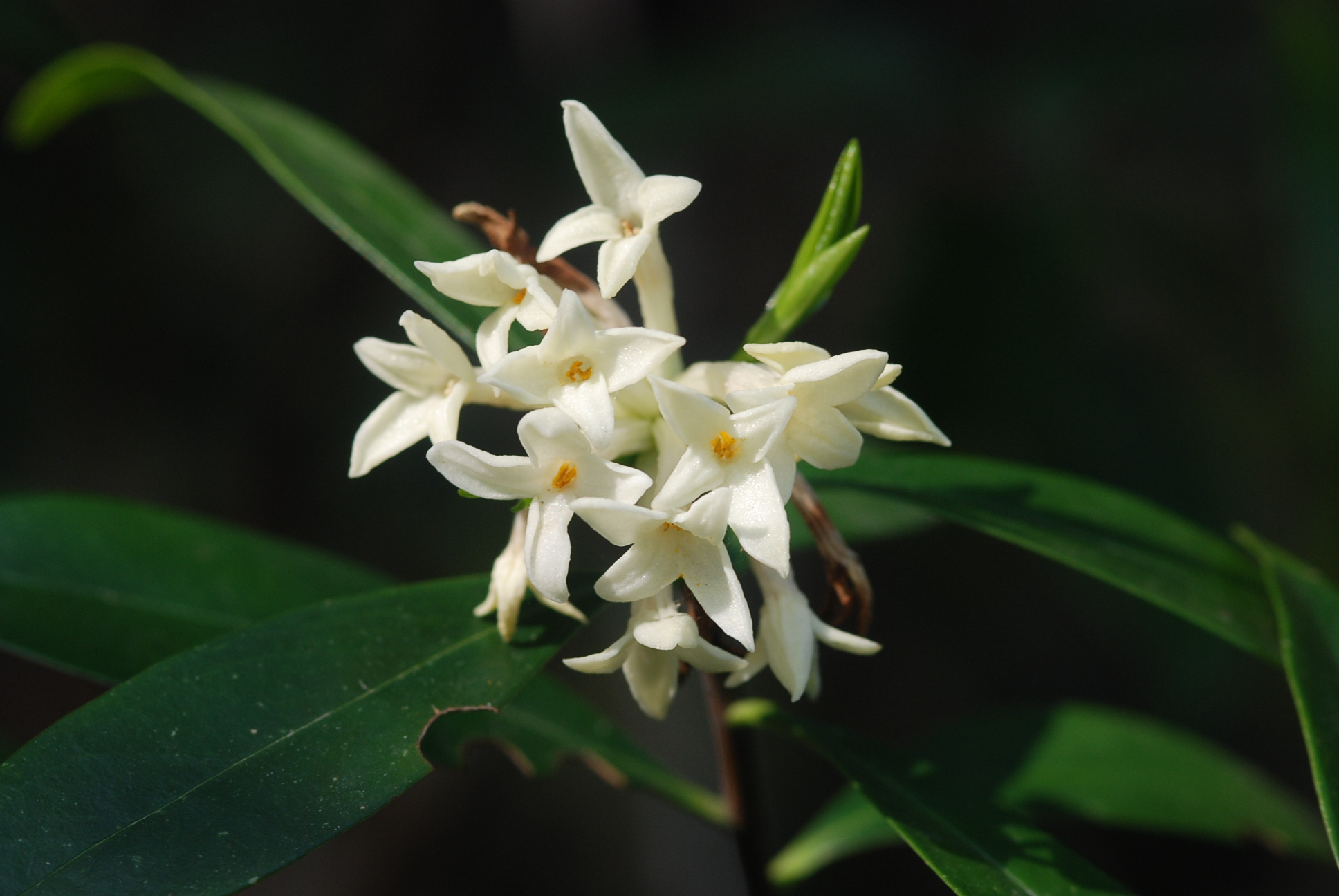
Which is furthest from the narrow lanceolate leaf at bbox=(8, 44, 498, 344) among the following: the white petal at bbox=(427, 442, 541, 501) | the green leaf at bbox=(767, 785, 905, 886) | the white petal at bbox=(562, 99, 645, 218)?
the green leaf at bbox=(767, 785, 905, 886)

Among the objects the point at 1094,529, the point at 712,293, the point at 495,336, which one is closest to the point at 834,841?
the point at 1094,529

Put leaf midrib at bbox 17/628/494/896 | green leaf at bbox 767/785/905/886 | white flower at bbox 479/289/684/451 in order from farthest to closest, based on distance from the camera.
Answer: green leaf at bbox 767/785/905/886 < white flower at bbox 479/289/684/451 < leaf midrib at bbox 17/628/494/896

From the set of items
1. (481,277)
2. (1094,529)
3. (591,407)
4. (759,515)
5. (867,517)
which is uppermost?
(481,277)

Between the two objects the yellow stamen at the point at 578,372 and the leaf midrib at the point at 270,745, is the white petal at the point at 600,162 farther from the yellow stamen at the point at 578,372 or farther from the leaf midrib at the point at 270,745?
the leaf midrib at the point at 270,745

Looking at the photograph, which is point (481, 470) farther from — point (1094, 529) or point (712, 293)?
point (712, 293)

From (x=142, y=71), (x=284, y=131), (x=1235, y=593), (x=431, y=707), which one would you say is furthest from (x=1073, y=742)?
(x=142, y=71)

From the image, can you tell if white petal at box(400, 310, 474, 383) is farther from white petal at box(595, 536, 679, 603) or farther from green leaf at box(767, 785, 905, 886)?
green leaf at box(767, 785, 905, 886)

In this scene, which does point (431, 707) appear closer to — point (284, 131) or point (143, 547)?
point (143, 547)
